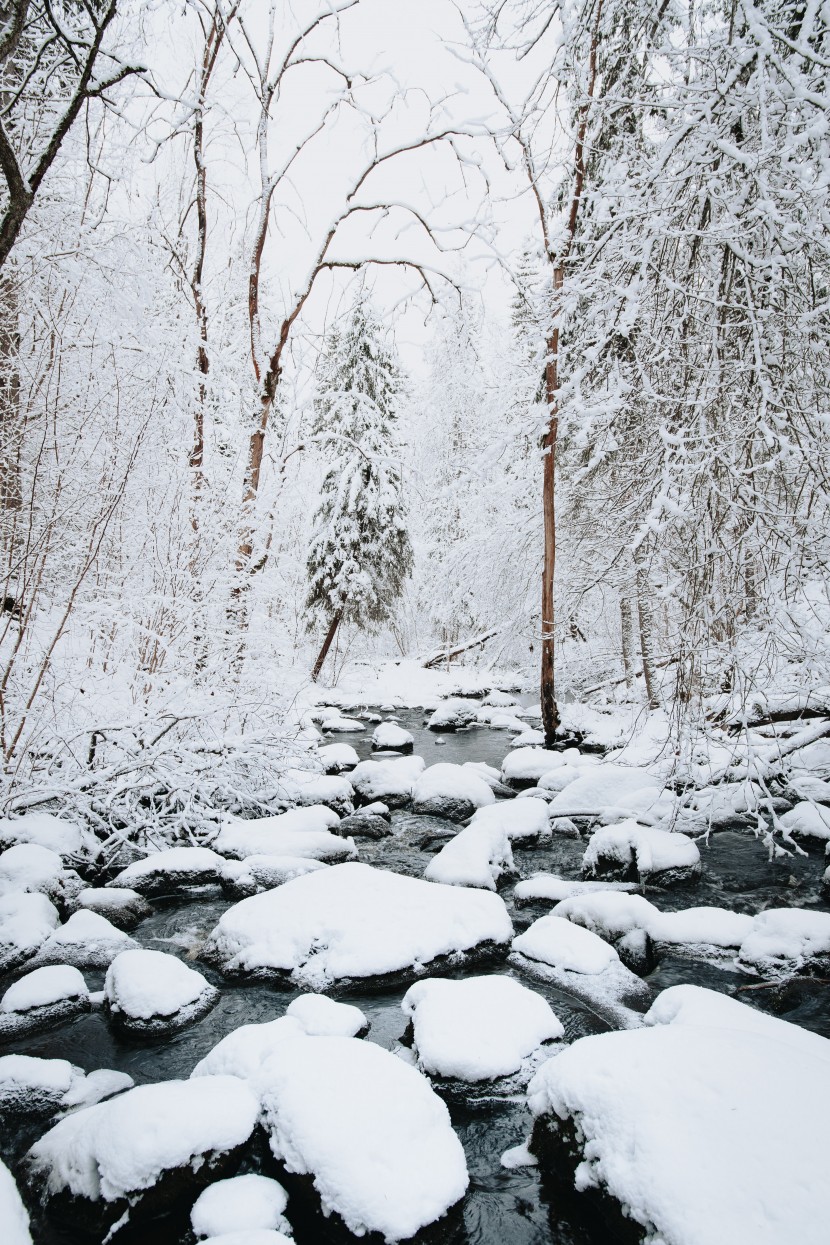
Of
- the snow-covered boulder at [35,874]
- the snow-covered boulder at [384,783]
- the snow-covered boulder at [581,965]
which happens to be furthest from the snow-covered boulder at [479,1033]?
the snow-covered boulder at [384,783]

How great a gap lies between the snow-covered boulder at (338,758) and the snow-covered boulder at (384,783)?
1.08 m

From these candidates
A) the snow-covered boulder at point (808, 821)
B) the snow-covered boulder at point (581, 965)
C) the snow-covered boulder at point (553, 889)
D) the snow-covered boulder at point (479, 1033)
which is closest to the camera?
the snow-covered boulder at point (479, 1033)

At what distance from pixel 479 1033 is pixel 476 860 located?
7.31 ft

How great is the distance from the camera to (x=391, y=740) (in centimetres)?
1161

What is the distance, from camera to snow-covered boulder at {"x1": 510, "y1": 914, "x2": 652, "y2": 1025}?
12.6ft

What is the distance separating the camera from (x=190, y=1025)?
3590 mm

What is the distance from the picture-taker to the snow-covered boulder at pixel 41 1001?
3443mm

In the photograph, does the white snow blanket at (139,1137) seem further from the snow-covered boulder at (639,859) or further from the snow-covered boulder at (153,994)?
the snow-covered boulder at (639,859)

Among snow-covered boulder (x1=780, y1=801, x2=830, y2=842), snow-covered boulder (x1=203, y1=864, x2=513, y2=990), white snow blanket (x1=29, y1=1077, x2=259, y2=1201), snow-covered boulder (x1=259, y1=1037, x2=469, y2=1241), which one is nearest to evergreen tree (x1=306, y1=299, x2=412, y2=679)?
snow-covered boulder (x1=780, y1=801, x2=830, y2=842)

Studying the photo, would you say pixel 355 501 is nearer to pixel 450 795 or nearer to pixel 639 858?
pixel 450 795

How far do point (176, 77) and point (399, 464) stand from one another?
447cm

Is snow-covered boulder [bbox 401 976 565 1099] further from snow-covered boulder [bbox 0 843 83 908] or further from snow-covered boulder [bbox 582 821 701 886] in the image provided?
snow-covered boulder [bbox 0 843 83 908]

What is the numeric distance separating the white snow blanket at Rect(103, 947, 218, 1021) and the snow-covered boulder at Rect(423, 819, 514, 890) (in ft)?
6.74

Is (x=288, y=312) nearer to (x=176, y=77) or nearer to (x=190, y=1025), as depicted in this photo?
(x=176, y=77)
